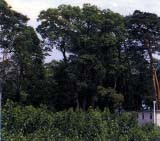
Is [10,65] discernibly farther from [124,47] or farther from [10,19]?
[124,47]

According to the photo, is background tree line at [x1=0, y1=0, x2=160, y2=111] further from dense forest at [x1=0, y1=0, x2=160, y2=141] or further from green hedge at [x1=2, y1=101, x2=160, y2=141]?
green hedge at [x1=2, y1=101, x2=160, y2=141]

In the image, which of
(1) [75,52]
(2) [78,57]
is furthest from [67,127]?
(1) [75,52]

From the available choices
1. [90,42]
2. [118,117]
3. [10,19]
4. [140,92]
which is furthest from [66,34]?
[118,117]

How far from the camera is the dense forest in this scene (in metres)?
45.1

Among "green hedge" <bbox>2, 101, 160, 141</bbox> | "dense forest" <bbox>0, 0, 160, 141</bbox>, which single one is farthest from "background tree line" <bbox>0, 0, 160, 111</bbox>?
"green hedge" <bbox>2, 101, 160, 141</bbox>

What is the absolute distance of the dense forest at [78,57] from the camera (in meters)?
45.1

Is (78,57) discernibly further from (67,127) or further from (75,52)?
(67,127)

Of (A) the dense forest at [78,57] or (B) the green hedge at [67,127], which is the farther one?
(A) the dense forest at [78,57]

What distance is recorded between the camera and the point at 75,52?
48.1m

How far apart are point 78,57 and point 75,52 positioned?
1.31m

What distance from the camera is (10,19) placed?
45.0 metres

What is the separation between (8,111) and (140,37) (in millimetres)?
33398

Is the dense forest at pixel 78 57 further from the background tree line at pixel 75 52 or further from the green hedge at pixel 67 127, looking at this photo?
the green hedge at pixel 67 127

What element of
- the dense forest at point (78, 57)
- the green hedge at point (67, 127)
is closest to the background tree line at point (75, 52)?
the dense forest at point (78, 57)
